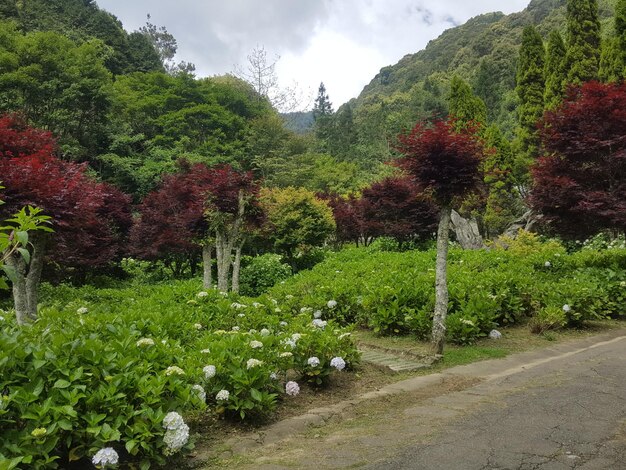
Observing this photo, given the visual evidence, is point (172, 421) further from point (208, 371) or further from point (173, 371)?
A: point (208, 371)

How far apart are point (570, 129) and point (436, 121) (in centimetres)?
428

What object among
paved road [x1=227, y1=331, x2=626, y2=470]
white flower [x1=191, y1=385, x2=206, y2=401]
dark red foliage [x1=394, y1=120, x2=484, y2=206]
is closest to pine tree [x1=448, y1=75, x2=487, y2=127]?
dark red foliage [x1=394, y1=120, x2=484, y2=206]

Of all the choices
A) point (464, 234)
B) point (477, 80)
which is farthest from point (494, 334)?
point (477, 80)

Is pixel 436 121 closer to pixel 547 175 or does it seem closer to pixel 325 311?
pixel 325 311

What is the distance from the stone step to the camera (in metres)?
4.92

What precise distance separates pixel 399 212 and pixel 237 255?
7390 mm

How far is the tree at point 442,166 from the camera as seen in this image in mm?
5219

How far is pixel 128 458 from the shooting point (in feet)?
8.67

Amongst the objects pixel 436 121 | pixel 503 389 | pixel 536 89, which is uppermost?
pixel 536 89

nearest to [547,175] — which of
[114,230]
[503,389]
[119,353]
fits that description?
[503,389]

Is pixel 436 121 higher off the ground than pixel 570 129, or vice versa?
pixel 570 129

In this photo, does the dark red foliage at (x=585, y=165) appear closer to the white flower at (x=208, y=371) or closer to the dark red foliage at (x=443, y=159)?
the dark red foliage at (x=443, y=159)

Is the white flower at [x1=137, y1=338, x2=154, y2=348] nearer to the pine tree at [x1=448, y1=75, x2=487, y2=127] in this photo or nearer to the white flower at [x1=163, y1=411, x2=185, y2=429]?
the white flower at [x1=163, y1=411, x2=185, y2=429]

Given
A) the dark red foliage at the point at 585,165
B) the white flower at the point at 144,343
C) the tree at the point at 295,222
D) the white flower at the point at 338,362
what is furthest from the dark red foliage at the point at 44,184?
the dark red foliage at the point at 585,165
